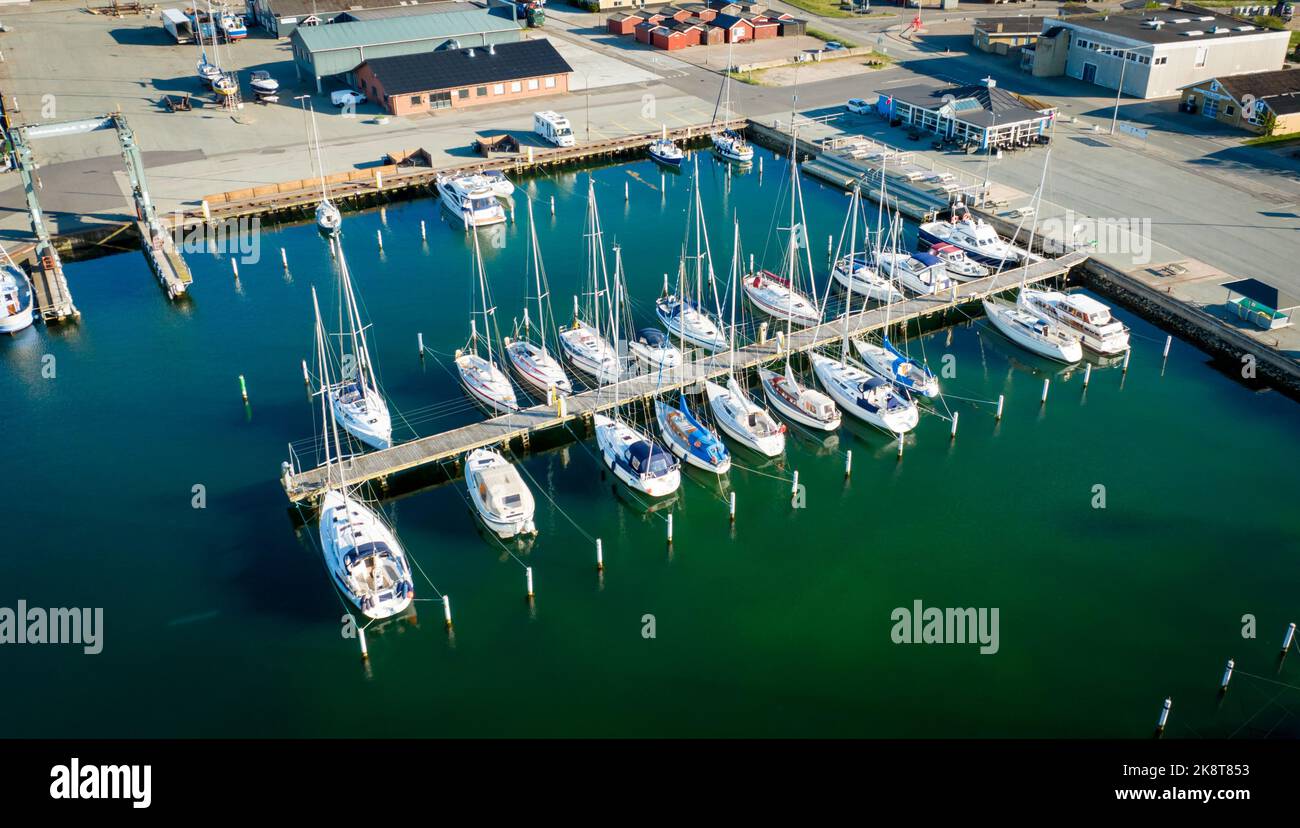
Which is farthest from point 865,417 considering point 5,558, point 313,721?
point 5,558

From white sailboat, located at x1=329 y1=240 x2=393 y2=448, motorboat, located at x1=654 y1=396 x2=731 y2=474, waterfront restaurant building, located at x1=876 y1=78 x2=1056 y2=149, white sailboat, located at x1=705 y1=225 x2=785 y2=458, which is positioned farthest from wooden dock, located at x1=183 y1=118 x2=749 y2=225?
motorboat, located at x1=654 y1=396 x2=731 y2=474

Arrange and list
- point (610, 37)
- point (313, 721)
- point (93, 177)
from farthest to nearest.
Answer: point (610, 37)
point (93, 177)
point (313, 721)

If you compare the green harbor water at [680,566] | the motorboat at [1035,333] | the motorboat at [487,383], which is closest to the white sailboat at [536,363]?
the motorboat at [487,383]

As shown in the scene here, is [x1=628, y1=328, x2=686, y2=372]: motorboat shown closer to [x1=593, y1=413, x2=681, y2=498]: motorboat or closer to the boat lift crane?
[x1=593, y1=413, x2=681, y2=498]: motorboat

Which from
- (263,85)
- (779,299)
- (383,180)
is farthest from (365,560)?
(263,85)
